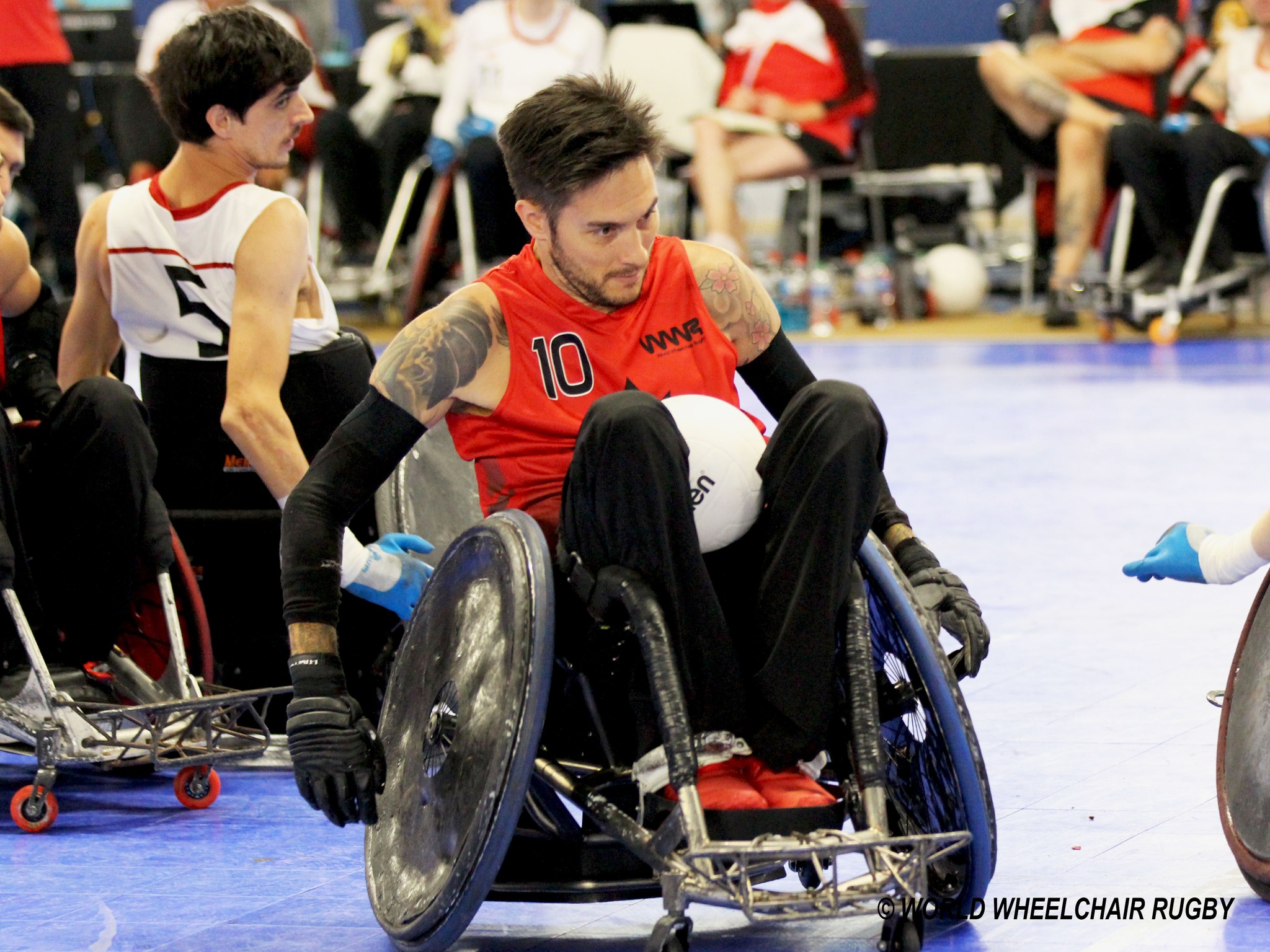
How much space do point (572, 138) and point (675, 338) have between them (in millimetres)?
344

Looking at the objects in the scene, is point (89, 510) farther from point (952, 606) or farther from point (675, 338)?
point (952, 606)

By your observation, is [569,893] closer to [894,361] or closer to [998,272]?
[894,361]

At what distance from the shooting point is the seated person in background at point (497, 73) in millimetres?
10336

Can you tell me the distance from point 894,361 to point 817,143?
1.60 m

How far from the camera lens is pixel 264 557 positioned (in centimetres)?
410

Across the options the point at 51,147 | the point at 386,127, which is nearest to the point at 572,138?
the point at 51,147

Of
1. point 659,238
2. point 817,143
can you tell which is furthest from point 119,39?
point 659,238

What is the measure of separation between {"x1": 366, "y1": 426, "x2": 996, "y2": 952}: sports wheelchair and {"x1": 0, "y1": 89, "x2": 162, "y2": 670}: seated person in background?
3.10 feet

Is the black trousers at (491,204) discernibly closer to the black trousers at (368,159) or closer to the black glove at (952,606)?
the black trousers at (368,159)

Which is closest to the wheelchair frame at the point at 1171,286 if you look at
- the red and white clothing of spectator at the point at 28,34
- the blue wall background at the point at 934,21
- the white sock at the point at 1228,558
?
the red and white clothing of spectator at the point at 28,34

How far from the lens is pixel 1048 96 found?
10.4 m

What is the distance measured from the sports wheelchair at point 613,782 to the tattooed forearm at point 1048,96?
805cm

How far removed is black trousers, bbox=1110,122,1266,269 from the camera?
9703mm

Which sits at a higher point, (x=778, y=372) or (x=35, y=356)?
(x=778, y=372)
